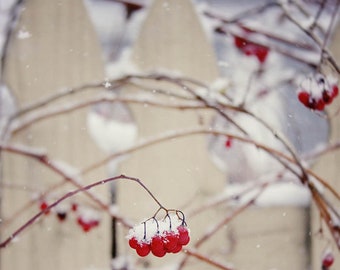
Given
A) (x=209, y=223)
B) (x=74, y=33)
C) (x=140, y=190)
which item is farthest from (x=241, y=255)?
(x=74, y=33)

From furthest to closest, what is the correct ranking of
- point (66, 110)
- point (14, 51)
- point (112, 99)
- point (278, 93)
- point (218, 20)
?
point (278, 93), point (218, 20), point (14, 51), point (66, 110), point (112, 99)

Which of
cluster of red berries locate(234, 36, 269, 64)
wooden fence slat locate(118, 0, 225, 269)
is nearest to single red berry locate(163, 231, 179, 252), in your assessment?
wooden fence slat locate(118, 0, 225, 269)

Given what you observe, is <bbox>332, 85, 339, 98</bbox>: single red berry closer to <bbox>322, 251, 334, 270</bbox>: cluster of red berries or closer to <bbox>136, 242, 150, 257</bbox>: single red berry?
<bbox>322, 251, 334, 270</bbox>: cluster of red berries

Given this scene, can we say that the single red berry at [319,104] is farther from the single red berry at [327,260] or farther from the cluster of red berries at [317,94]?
the single red berry at [327,260]

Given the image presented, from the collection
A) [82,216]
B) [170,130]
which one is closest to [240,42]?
[170,130]

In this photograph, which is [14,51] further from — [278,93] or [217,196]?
[278,93]
